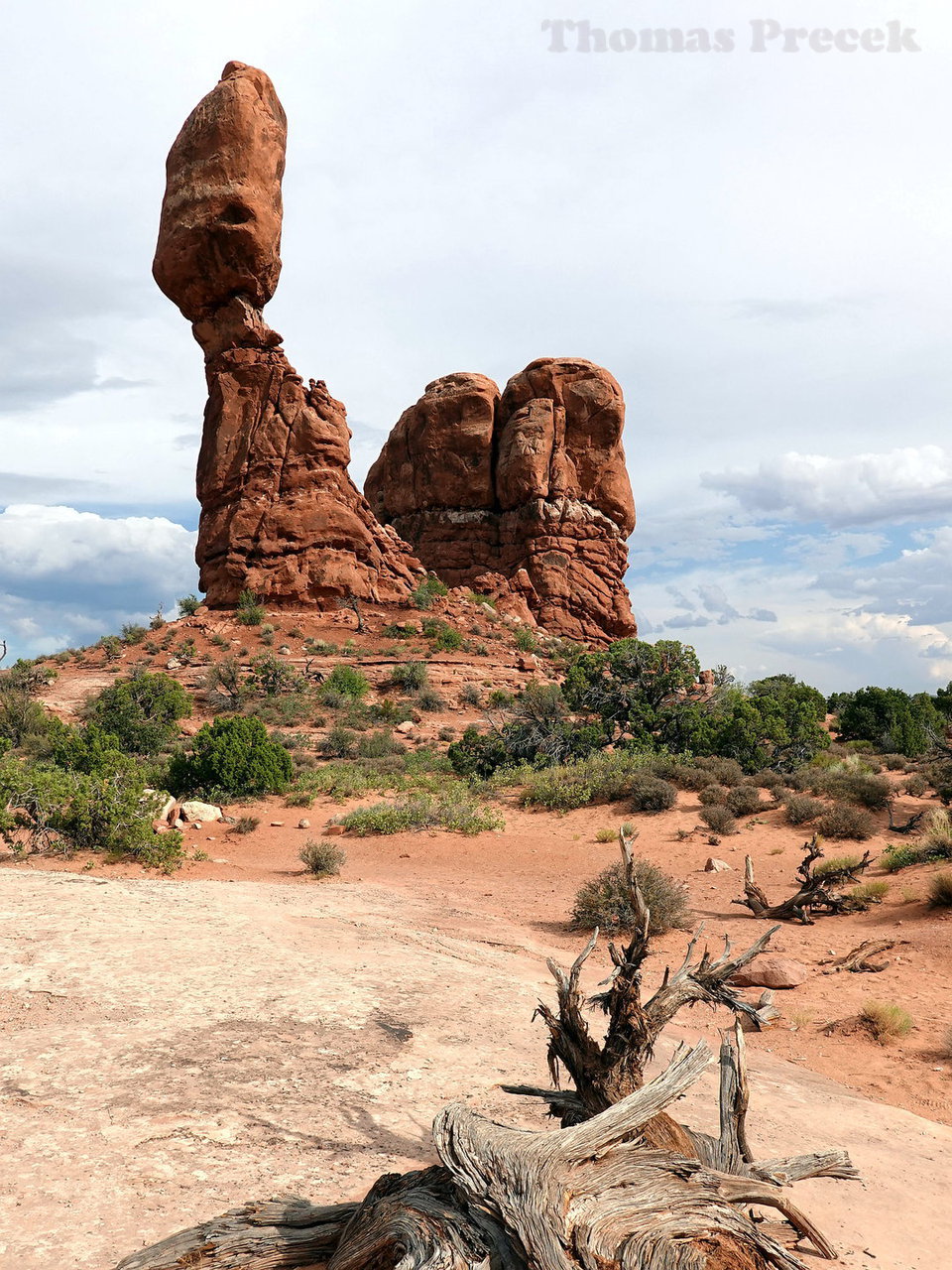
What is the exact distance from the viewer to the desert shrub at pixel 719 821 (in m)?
14.4

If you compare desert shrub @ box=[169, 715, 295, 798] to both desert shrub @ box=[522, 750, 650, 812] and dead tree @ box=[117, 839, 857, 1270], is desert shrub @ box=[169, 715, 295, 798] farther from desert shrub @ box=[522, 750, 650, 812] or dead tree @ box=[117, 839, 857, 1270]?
dead tree @ box=[117, 839, 857, 1270]

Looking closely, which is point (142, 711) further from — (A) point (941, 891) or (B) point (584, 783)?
(A) point (941, 891)

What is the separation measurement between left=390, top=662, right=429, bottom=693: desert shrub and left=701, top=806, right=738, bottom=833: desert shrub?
584 inches

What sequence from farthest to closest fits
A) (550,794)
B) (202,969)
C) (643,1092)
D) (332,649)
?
1. (332,649)
2. (550,794)
3. (202,969)
4. (643,1092)

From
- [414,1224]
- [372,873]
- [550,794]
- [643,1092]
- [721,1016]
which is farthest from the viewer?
[550,794]

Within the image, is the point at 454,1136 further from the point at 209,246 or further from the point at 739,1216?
the point at 209,246

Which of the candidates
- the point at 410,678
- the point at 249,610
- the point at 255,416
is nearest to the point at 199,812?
the point at 410,678

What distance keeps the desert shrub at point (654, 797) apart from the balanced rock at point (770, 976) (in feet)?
23.8

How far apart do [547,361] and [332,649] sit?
22409mm

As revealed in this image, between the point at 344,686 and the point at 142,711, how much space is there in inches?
260

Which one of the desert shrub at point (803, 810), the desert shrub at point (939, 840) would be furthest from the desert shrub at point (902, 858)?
the desert shrub at point (803, 810)

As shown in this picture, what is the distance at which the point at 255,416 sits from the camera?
34.6 m

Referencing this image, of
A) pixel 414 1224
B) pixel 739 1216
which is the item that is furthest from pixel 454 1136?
pixel 739 1216

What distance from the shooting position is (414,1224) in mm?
2428
